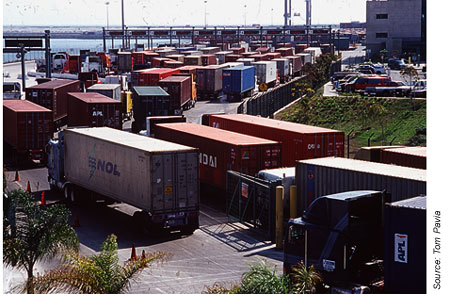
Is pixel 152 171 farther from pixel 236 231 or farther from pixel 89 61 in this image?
pixel 89 61

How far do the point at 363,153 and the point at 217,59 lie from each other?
82435 mm

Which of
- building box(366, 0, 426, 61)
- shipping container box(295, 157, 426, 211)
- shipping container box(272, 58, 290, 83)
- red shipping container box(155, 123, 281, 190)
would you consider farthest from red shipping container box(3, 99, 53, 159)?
building box(366, 0, 426, 61)

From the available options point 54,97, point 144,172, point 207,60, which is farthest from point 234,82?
point 144,172

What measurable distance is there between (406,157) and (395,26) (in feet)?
339

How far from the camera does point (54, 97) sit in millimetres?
49906

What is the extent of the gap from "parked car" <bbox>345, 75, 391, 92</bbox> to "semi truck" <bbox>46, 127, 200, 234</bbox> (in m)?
37.5

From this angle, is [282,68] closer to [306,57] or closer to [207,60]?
[207,60]

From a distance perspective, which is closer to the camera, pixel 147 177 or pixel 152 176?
pixel 152 176

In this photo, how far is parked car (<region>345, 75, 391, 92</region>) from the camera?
204 feet

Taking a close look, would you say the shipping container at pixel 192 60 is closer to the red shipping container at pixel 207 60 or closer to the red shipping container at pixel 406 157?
the red shipping container at pixel 207 60

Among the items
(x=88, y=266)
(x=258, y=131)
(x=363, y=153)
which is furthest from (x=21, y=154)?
(x=88, y=266)

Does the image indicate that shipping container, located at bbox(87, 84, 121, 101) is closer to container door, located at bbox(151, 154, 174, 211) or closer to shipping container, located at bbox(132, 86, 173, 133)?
shipping container, located at bbox(132, 86, 173, 133)

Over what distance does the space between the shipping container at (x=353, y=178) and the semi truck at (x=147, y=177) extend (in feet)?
12.3

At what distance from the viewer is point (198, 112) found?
212ft
